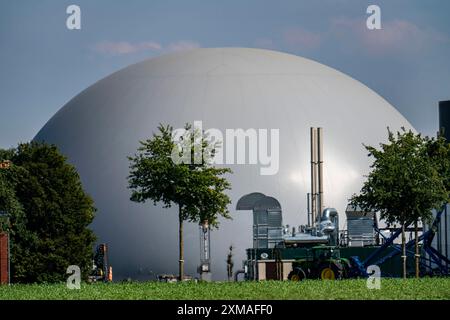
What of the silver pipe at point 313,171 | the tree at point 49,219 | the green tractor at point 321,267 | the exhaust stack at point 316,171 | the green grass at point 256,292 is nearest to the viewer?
the green grass at point 256,292

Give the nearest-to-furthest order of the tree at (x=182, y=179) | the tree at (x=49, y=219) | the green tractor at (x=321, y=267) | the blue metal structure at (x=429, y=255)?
1. the green tractor at (x=321, y=267)
2. the tree at (x=182, y=179)
3. the blue metal structure at (x=429, y=255)
4. the tree at (x=49, y=219)

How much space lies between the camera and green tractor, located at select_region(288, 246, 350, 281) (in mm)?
40750

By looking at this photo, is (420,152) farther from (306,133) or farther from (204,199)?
(306,133)

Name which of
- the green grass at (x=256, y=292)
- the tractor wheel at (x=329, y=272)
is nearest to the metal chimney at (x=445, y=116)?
the tractor wheel at (x=329, y=272)

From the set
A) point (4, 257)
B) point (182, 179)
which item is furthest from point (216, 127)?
point (4, 257)

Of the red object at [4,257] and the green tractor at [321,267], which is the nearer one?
the green tractor at [321,267]

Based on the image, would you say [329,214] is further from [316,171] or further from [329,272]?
[329,272]

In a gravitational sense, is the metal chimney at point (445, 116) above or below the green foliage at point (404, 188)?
above

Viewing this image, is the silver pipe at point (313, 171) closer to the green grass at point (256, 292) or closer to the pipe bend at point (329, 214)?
the pipe bend at point (329, 214)

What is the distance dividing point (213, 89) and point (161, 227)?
8936 millimetres

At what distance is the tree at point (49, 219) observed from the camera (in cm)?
5100

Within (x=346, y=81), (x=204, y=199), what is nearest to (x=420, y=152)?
(x=204, y=199)

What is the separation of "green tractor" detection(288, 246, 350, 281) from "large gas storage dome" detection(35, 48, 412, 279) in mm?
15126

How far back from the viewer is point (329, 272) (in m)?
40.9
